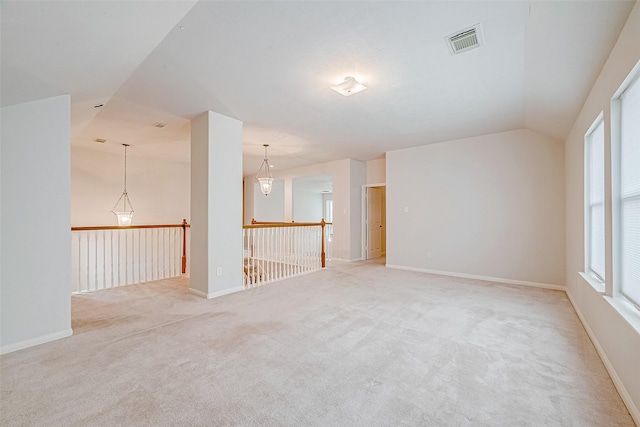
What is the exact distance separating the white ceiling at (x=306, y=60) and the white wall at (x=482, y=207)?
64cm

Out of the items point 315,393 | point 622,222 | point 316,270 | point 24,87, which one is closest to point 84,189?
point 24,87

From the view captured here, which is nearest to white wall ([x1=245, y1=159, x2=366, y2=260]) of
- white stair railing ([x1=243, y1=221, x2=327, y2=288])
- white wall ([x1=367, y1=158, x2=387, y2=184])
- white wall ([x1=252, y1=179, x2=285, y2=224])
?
white wall ([x1=367, y1=158, x2=387, y2=184])

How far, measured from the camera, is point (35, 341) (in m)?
2.57

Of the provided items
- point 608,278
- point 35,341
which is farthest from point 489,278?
point 35,341

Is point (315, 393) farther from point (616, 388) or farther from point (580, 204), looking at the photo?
point (580, 204)

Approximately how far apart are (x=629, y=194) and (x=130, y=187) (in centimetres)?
852

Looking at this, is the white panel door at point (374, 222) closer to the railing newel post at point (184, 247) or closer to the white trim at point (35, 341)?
the railing newel post at point (184, 247)

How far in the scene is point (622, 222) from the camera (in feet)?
6.92

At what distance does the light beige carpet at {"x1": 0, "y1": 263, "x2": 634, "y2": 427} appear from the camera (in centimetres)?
166

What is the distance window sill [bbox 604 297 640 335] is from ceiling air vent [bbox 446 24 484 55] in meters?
2.33

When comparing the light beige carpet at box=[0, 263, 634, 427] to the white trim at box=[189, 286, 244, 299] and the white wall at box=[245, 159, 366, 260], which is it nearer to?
the white trim at box=[189, 286, 244, 299]

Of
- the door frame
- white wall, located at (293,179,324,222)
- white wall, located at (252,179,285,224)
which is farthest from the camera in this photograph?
white wall, located at (293,179,324,222)

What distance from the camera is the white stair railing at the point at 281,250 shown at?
506 cm

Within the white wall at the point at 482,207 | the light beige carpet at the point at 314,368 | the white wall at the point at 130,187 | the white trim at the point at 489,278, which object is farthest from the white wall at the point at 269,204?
the light beige carpet at the point at 314,368
